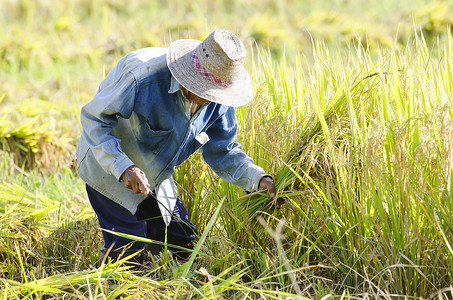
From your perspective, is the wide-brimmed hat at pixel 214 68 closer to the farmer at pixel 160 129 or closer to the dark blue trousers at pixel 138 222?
the farmer at pixel 160 129

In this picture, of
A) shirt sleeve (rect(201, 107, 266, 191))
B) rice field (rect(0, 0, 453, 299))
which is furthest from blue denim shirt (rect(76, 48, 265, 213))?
rice field (rect(0, 0, 453, 299))

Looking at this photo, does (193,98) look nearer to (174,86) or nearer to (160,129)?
(174,86)

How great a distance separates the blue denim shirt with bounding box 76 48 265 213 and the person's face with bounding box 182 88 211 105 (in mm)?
24

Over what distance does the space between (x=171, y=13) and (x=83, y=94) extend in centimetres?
488

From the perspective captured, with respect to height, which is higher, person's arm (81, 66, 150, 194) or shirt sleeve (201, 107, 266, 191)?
person's arm (81, 66, 150, 194)

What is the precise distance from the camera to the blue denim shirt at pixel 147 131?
2.23 m

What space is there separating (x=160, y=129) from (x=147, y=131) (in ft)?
0.19

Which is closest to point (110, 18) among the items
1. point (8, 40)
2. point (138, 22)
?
point (138, 22)

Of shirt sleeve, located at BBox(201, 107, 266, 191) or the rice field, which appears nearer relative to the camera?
the rice field

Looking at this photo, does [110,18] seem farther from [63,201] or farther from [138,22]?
[63,201]

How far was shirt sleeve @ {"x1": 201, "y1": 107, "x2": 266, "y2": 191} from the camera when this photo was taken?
243 cm

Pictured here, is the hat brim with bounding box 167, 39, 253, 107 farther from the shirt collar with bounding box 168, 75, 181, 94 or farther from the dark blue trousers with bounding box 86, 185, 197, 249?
the dark blue trousers with bounding box 86, 185, 197, 249

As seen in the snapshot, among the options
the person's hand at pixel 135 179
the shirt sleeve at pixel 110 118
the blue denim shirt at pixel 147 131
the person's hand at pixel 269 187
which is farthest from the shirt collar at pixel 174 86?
the person's hand at pixel 269 187

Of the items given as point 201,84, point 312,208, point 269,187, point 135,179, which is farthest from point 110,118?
point 312,208
